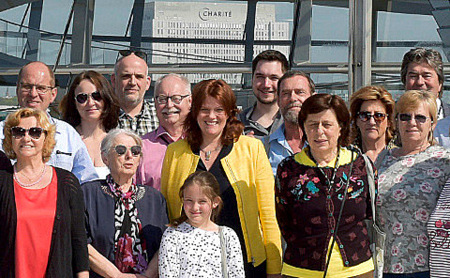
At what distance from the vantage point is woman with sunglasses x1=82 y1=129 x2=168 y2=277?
12.3 ft

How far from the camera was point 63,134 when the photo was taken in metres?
4.35

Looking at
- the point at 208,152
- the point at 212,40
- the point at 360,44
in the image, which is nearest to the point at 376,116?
the point at 208,152

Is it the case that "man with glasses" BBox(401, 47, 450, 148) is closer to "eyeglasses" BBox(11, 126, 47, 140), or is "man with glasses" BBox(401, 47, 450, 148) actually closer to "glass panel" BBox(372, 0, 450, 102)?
"glass panel" BBox(372, 0, 450, 102)

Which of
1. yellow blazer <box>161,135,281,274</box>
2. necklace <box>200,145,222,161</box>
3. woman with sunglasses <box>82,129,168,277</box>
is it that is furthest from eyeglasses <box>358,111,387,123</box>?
woman with sunglasses <box>82,129,168,277</box>

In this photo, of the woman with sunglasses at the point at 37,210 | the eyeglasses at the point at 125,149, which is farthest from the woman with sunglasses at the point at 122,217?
the woman with sunglasses at the point at 37,210

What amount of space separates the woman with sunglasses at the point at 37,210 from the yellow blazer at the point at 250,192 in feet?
2.11

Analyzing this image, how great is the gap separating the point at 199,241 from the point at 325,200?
78cm

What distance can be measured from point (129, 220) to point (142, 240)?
15 centimetres

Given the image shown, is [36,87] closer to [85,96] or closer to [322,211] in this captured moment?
[85,96]

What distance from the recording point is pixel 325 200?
369 centimetres

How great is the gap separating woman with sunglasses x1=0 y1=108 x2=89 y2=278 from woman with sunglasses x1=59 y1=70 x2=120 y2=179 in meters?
1.02

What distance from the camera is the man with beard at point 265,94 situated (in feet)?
16.7

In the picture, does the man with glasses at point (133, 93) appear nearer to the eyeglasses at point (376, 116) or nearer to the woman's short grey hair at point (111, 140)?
the woman's short grey hair at point (111, 140)

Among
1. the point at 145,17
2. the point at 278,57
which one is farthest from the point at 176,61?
the point at 278,57
